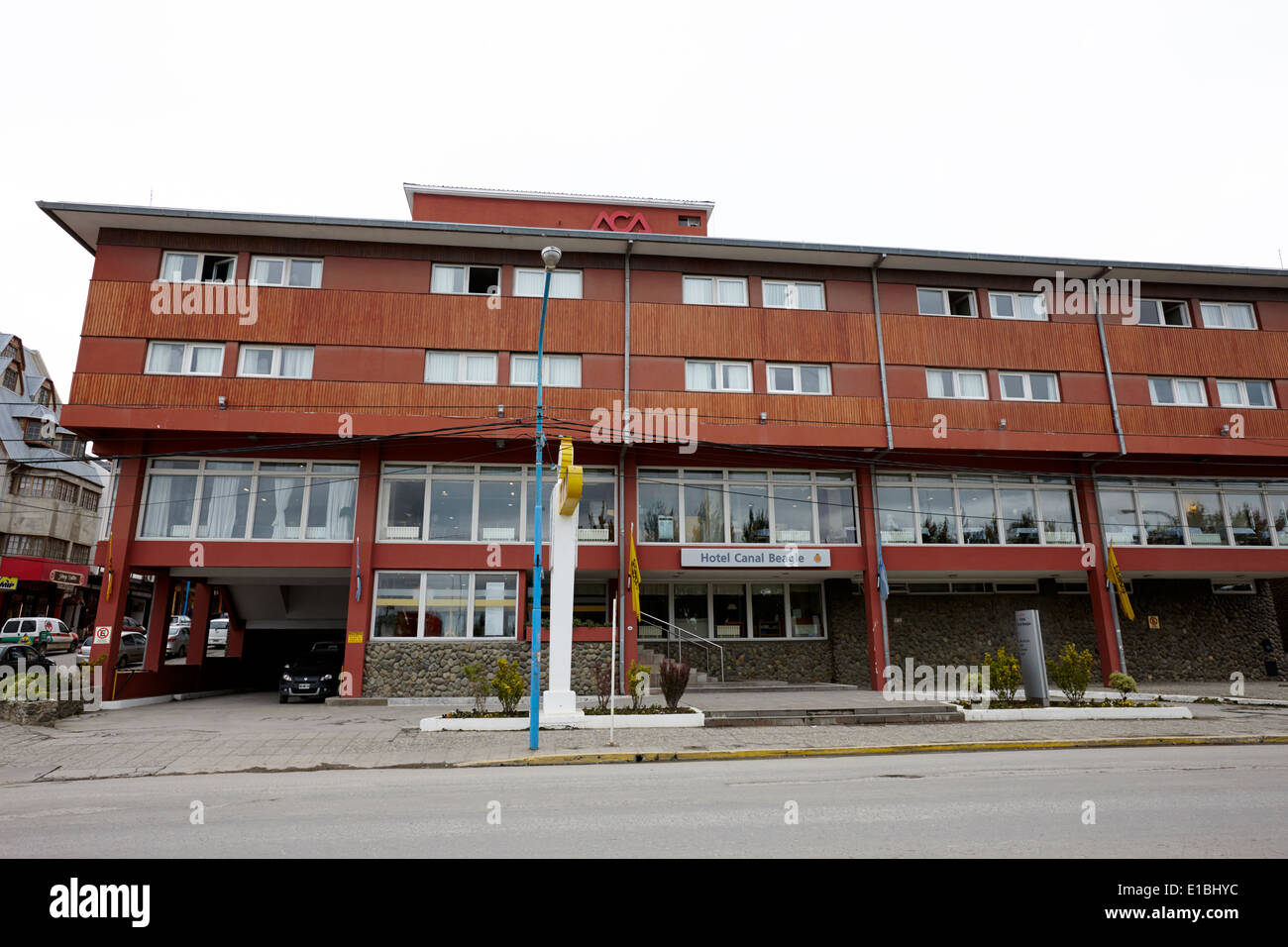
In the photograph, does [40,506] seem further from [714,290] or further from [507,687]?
[507,687]

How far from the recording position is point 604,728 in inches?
623

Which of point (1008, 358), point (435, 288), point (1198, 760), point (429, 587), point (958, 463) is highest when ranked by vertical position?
point (435, 288)

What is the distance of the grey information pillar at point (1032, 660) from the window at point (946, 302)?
35.0 ft

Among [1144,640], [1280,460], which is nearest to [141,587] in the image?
[1144,640]

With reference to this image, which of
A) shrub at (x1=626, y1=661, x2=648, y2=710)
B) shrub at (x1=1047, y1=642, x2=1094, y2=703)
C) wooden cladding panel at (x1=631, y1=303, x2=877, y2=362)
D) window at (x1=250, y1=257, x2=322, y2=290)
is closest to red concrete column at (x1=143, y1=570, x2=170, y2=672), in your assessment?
window at (x1=250, y1=257, x2=322, y2=290)

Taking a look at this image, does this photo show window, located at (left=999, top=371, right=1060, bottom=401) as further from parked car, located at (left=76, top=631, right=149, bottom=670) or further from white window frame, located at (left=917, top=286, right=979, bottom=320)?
parked car, located at (left=76, top=631, right=149, bottom=670)

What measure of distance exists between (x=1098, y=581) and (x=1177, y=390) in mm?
7180

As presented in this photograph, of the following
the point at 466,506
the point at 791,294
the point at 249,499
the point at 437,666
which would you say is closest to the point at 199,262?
the point at 249,499

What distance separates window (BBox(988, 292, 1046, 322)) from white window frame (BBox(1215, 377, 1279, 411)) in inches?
253

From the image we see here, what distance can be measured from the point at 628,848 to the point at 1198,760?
10456 millimetres

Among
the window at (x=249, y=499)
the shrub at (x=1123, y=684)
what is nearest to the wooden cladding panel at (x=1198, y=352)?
the shrub at (x=1123, y=684)

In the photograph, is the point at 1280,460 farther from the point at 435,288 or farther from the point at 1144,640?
the point at 435,288

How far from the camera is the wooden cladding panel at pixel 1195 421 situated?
80.1 feet

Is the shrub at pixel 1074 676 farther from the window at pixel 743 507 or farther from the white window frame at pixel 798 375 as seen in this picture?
the white window frame at pixel 798 375
